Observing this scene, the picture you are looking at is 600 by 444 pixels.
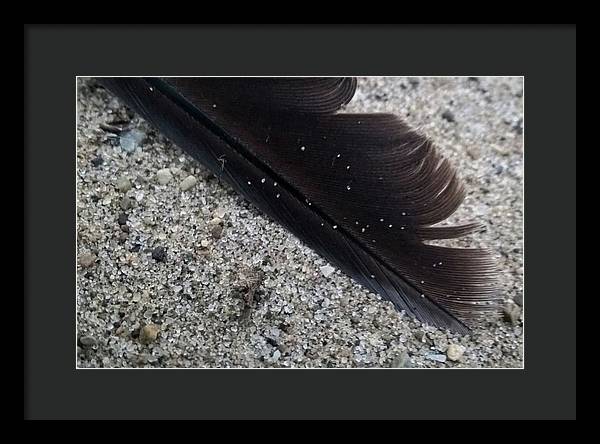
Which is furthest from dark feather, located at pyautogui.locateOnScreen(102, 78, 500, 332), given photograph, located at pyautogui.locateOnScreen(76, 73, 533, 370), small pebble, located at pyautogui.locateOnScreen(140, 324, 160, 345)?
small pebble, located at pyautogui.locateOnScreen(140, 324, 160, 345)

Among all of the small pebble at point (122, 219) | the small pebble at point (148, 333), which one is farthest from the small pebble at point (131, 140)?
the small pebble at point (148, 333)

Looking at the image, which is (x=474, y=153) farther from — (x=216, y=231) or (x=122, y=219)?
(x=122, y=219)

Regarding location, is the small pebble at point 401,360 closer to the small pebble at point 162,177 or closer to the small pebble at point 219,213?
the small pebble at point 219,213

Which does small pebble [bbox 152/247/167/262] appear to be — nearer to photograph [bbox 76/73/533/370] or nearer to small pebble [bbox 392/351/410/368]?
photograph [bbox 76/73/533/370]

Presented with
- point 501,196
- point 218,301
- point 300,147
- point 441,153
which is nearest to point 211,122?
point 300,147

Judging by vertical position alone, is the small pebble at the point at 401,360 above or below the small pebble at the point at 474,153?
below

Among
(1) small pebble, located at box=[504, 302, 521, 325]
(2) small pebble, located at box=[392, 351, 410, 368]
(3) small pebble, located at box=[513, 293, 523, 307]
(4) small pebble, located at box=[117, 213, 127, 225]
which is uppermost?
(4) small pebble, located at box=[117, 213, 127, 225]
